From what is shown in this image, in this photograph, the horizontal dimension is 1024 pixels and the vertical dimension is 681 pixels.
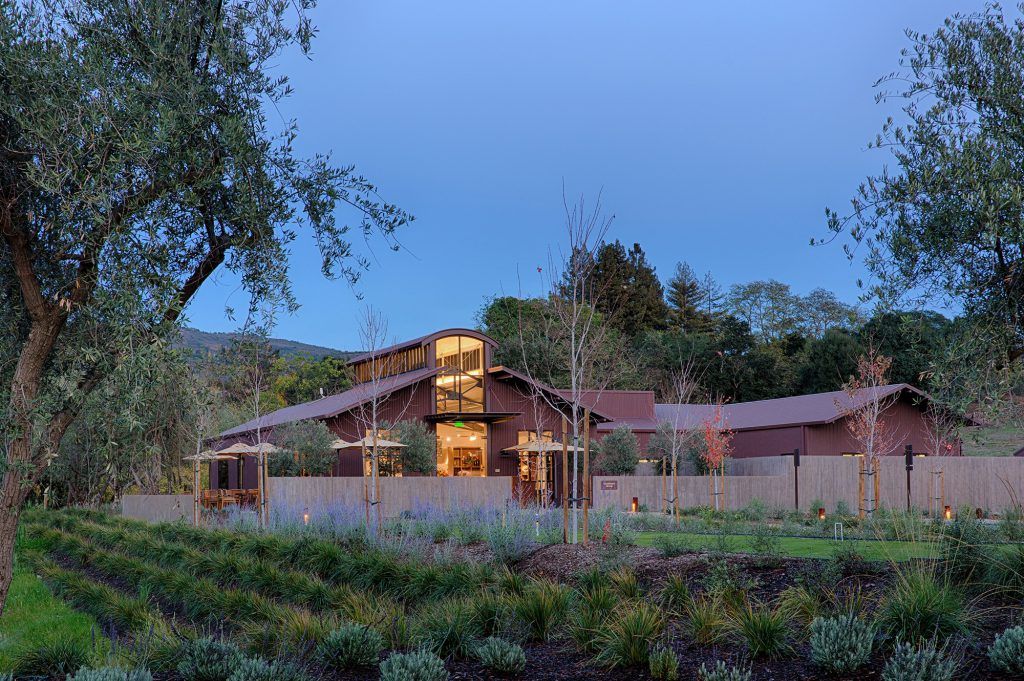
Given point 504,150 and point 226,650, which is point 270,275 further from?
point 504,150

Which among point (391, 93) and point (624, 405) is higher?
point (391, 93)

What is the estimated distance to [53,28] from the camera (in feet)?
25.6

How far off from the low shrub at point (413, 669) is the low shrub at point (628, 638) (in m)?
1.36

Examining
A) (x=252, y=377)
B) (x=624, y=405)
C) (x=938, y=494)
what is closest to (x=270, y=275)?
(x=252, y=377)

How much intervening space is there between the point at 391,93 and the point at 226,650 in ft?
33.4

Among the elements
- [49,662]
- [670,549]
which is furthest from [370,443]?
[49,662]

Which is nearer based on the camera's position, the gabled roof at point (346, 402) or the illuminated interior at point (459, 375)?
the gabled roof at point (346, 402)

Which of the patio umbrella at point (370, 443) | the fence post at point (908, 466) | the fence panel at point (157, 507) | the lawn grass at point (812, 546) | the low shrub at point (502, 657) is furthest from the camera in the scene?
the patio umbrella at point (370, 443)

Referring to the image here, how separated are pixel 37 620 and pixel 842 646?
1135 centimetres

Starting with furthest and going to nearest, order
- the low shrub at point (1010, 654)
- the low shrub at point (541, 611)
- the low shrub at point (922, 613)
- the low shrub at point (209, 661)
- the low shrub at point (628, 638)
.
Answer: the low shrub at point (541, 611) → the low shrub at point (628, 638) → the low shrub at point (922, 613) → the low shrub at point (209, 661) → the low shrub at point (1010, 654)

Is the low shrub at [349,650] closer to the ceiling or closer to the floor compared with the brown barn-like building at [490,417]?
closer to the floor

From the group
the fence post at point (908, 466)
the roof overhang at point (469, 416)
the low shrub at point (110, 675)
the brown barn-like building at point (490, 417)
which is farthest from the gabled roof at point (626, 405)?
the low shrub at point (110, 675)

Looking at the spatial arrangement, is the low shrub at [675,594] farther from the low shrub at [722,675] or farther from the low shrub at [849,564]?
the low shrub at [722,675]

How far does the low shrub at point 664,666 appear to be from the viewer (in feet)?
20.9
